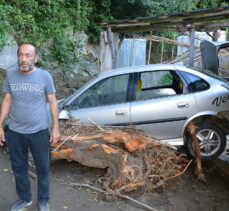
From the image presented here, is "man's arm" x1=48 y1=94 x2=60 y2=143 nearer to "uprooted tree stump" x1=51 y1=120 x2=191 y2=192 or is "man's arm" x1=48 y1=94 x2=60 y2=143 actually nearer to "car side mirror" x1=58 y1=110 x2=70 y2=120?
"uprooted tree stump" x1=51 y1=120 x2=191 y2=192

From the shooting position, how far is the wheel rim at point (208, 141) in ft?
23.4

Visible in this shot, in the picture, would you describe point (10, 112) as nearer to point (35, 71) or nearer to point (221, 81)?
point (35, 71)

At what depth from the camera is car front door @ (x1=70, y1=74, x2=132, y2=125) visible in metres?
6.99

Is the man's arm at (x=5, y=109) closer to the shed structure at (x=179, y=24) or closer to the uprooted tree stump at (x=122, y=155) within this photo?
the uprooted tree stump at (x=122, y=155)

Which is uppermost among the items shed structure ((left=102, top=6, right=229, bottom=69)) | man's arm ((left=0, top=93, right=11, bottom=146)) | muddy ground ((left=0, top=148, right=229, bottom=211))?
shed structure ((left=102, top=6, right=229, bottom=69))

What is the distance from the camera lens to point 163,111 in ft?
22.9

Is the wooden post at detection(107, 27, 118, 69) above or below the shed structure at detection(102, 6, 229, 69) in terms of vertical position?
below

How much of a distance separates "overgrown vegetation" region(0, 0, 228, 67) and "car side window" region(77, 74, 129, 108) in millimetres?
4808

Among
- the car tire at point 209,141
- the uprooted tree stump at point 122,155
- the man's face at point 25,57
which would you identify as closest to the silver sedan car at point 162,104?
the car tire at point 209,141

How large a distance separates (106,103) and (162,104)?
0.98 metres

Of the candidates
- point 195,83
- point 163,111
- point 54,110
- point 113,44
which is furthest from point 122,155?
point 113,44

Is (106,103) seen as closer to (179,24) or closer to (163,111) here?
(163,111)

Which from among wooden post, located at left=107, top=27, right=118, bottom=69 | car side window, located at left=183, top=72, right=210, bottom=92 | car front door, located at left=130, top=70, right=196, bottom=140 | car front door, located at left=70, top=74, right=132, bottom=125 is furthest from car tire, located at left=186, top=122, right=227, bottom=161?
wooden post, located at left=107, top=27, right=118, bottom=69

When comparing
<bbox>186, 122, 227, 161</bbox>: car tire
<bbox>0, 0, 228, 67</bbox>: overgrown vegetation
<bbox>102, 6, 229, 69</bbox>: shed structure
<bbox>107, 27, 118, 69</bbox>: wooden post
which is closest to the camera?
<bbox>186, 122, 227, 161</bbox>: car tire
